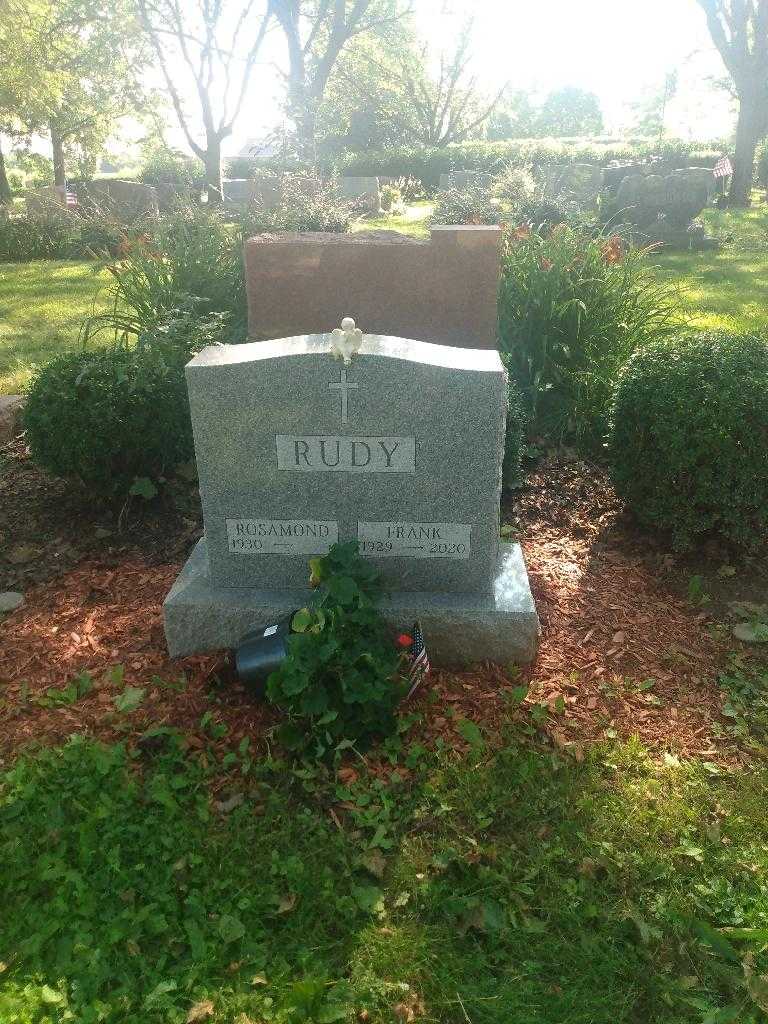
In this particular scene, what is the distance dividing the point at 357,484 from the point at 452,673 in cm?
84

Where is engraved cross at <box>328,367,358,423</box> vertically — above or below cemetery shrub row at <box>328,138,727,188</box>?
below

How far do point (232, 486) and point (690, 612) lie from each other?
2.13m

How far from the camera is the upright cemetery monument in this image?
2.85m

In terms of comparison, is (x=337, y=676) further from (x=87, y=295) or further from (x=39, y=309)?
(x=87, y=295)

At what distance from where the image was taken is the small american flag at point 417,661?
284 cm

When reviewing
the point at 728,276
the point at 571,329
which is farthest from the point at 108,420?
the point at 728,276

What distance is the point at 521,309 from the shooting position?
5680mm

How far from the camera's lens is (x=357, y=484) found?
3.03m

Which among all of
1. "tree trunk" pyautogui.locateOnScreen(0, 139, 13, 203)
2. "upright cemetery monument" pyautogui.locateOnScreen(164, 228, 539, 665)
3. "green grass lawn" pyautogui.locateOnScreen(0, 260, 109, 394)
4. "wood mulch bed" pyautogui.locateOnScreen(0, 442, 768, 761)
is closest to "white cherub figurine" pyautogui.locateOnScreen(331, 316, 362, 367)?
"upright cemetery monument" pyautogui.locateOnScreen(164, 228, 539, 665)

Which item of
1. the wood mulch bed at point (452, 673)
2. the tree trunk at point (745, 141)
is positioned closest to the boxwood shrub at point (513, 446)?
the wood mulch bed at point (452, 673)

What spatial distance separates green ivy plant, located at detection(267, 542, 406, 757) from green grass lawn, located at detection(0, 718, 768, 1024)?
146 millimetres

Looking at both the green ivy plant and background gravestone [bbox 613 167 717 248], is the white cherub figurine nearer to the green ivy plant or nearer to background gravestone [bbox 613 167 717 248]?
the green ivy plant

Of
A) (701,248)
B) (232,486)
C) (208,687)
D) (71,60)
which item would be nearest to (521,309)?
(232,486)

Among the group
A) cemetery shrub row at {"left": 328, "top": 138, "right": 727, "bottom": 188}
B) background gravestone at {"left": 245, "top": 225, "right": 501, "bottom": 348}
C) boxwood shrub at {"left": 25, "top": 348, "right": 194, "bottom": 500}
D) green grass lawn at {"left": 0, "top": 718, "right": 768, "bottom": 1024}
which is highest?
cemetery shrub row at {"left": 328, "top": 138, "right": 727, "bottom": 188}
